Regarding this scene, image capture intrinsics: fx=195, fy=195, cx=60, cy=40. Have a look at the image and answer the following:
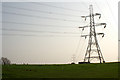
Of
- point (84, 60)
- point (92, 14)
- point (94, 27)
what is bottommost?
point (84, 60)

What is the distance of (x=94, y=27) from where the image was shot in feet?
169

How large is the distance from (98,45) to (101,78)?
95.9 ft

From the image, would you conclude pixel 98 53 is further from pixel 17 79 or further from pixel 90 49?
pixel 17 79

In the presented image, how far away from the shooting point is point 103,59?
5056 cm

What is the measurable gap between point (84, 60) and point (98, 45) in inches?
209

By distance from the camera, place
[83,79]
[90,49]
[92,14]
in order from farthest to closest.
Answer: [92,14], [90,49], [83,79]

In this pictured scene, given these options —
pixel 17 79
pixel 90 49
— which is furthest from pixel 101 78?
pixel 90 49

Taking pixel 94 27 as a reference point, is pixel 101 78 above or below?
below

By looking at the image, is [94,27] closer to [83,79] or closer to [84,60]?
[84,60]

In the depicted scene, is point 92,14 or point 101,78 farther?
point 92,14

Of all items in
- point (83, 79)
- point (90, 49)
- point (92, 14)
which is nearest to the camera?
point (83, 79)

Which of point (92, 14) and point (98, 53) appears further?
point (92, 14)

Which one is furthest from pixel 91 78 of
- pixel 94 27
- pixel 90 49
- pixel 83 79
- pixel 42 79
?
pixel 94 27

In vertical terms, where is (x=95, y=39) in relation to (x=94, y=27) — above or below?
below
